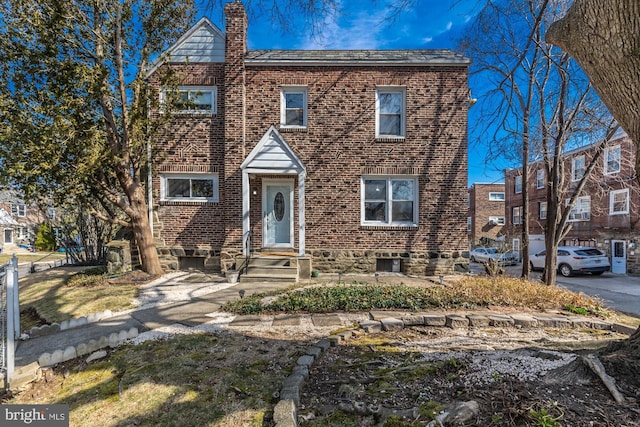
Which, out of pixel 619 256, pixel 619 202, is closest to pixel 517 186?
pixel 619 202

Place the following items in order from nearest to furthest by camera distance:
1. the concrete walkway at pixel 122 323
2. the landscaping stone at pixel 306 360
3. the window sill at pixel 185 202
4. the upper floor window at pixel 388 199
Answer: the landscaping stone at pixel 306 360 < the concrete walkway at pixel 122 323 < the window sill at pixel 185 202 < the upper floor window at pixel 388 199

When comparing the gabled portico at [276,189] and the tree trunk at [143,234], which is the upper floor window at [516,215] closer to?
the gabled portico at [276,189]

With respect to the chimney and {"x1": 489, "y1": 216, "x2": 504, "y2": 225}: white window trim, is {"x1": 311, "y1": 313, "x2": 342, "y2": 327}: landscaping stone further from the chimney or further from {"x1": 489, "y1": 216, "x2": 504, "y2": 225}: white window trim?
{"x1": 489, "y1": 216, "x2": 504, "y2": 225}: white window trim

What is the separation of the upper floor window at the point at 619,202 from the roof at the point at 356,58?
46.5ft

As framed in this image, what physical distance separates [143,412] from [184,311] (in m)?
3.12

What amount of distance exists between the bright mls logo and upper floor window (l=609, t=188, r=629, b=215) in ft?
76.4

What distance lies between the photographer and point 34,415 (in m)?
2.69

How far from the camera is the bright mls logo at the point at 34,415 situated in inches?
103

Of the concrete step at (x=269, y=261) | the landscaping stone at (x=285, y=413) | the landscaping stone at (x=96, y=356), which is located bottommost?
the landscaping stone at (x=96, y=356)

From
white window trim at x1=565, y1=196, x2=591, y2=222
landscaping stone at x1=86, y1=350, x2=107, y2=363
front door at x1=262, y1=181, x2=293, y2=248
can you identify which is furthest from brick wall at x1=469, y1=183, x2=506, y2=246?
landscaping stone at x1=86, y1=350, x2=107, y2=363

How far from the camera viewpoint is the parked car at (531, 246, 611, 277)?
1455 centimetres

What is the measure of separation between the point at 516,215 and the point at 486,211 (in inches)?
192

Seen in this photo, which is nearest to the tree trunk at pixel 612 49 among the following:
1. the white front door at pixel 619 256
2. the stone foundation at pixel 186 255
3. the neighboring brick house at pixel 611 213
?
the stone foundation at pixel 186 255

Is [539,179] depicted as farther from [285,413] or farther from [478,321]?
[285,413]
